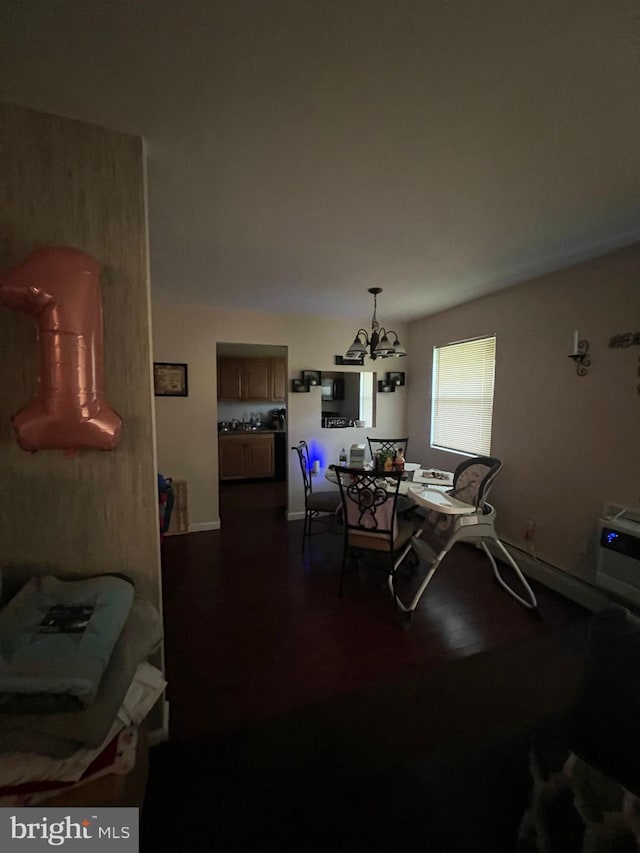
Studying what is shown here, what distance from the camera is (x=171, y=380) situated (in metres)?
3.64

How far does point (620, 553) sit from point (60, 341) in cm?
308

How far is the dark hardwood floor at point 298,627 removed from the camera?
1688mm

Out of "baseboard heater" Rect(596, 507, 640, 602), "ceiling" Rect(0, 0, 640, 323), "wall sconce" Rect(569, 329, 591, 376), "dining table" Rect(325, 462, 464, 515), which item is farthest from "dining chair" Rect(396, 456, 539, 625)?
"ceiling" Rect(0, 0, 640, 323)

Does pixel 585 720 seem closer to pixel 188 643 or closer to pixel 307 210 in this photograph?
pixel 188 643

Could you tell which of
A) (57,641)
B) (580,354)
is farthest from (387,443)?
(57,641)

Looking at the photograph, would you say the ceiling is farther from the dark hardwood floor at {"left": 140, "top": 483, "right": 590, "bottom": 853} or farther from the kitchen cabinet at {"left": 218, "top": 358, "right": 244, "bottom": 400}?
the kitchen cabinet at {"left": 218, "top": 358, "right": 244, "bottom": 400}

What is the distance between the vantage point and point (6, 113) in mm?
1119

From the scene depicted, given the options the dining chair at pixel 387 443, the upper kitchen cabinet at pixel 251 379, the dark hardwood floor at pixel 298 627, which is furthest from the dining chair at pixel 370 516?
the upper kitchen cabinet at pixel 251 379

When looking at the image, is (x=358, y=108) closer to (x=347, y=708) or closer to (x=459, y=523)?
(x=459, y=523)

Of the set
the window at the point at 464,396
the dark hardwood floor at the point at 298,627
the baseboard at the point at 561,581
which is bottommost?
the dark hardwood floor at the point at 298,627

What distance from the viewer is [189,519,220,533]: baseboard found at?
12.5 feet

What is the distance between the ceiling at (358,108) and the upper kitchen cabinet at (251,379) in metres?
3.70

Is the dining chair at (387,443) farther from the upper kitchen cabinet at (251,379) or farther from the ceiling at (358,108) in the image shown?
the upper kitchen cabinet at (251,379)

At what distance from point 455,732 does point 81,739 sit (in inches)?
58.0
